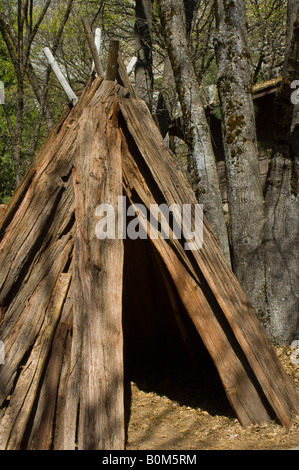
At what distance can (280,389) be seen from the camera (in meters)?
4.22

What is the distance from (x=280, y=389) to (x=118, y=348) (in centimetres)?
149

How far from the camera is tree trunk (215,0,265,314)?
6164 mm

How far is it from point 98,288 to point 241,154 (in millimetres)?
3142

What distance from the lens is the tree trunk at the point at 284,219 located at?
6062mm

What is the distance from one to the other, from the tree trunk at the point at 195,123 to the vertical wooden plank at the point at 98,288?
234 cm

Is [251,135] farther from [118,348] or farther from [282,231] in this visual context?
[118,348]

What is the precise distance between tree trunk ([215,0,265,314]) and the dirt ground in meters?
1.01

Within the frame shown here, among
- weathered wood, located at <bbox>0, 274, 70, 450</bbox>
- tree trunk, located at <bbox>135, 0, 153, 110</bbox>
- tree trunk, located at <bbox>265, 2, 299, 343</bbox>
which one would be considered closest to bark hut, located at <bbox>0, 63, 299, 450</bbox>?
weathered wood, located at <bbox>0, 274, 70, 450</bbox>

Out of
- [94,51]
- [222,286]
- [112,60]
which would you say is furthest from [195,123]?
[222,286]

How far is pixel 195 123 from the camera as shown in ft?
22.2

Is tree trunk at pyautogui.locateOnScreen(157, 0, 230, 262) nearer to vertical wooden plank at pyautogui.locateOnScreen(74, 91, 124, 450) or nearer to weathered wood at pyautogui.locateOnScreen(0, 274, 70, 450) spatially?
vertical wooden plank at pyautogui.locateOnScreen(74, 91, 124, 450)

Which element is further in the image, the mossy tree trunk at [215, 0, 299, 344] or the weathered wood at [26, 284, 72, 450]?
the mossy tree trunk at [215, 0, 299, 344]

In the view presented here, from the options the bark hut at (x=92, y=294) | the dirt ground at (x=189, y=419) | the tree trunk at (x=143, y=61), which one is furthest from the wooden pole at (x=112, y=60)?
the tree trunk at (x=143, y=61)
